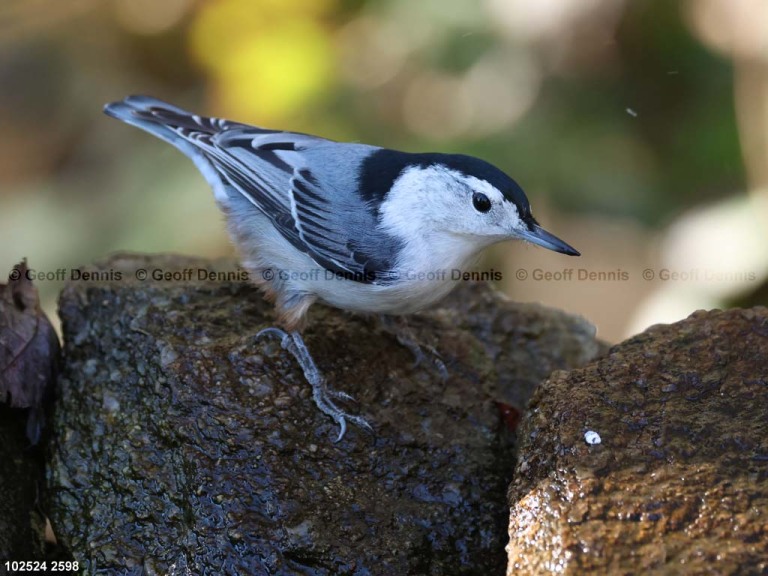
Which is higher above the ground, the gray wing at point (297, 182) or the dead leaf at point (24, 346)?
the gray wing at point (297, 182)

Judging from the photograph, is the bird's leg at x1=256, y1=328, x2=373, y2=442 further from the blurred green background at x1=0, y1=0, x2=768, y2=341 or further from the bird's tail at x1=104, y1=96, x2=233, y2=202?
the blurred green background at x1=0, y1=0, x2=768, y2=341

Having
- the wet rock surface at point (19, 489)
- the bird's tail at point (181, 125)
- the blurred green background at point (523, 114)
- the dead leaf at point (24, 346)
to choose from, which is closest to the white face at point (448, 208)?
the bird's tail at point (181, 125)

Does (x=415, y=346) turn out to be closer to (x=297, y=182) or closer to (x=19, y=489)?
(x=297, y=182)

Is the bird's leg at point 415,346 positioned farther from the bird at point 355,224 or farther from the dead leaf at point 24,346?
the dead leaf at point 24,346

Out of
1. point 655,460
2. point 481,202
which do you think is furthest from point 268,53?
point 655,460

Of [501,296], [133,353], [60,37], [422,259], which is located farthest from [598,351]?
[60,37]

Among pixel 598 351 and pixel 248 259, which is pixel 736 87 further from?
pixel 248 259
